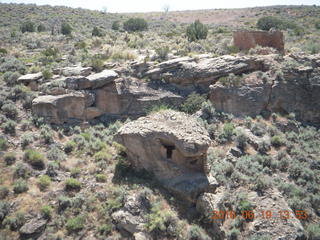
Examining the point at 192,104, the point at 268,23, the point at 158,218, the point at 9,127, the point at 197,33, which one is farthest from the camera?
the point at 268,23

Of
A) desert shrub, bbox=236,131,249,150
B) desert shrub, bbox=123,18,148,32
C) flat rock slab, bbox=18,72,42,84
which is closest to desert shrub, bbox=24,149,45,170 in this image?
flat rock slab, bbox=18,72,42,84

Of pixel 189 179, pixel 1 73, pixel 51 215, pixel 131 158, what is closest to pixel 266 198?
pixel 189 179

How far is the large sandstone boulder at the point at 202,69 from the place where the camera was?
23500mm

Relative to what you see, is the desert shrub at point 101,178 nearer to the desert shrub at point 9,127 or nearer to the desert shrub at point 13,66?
the desert shrub at point 9,127

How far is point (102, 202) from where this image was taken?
13484 millimetres

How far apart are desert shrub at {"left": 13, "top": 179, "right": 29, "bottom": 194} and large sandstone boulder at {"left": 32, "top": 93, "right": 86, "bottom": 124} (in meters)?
5.96

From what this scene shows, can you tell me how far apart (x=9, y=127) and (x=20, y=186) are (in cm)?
517

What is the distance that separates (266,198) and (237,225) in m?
2.27

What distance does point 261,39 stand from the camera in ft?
89.0

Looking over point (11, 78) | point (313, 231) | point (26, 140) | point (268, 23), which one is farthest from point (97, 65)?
point (268, 23)

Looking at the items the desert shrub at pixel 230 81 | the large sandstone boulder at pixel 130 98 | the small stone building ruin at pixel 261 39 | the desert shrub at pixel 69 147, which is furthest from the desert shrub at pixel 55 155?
the small stone building ruin at pixel 261 39

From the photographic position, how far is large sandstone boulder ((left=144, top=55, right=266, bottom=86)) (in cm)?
2350

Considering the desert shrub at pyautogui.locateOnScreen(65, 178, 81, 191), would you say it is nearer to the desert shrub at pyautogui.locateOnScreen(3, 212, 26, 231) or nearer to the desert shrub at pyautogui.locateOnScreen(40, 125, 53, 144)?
the desert shrub at pyautogui.locateOnScreen(3, 212, 26, 231)
